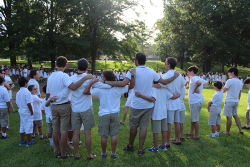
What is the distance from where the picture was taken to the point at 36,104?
4.81 meters

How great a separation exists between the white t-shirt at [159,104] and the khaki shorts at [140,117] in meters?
0.15

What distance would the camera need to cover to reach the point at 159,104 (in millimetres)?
4027

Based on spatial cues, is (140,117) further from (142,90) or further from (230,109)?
(230,109)

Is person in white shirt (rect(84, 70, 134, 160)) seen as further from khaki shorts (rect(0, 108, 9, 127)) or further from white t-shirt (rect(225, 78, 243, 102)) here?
white t-shirt (rect(225, 78, 243, 102))

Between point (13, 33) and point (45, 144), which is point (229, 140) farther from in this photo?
point (13, 33)

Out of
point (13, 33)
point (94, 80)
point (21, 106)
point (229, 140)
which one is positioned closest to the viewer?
point (94, 80)

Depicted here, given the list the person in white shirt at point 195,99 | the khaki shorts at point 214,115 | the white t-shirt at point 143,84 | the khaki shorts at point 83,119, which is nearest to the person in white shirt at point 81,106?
the khaki shorts at point 83,119

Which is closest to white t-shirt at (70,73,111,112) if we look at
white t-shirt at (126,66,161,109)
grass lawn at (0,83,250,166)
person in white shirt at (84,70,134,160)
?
person in white shirt at (84,70,134,160)

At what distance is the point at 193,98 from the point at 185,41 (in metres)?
27.3

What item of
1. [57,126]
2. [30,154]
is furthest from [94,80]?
[30,154]

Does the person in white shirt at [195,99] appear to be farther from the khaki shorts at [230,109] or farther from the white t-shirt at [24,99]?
the white t-shirt at [24,99]

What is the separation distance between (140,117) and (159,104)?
52 centimetres

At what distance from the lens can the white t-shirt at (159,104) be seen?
3982mm

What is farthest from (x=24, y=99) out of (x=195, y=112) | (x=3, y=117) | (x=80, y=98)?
(x=195, y=112)
